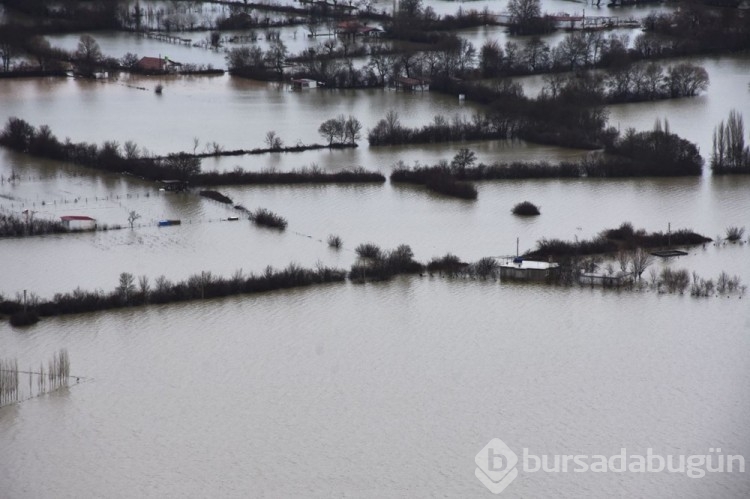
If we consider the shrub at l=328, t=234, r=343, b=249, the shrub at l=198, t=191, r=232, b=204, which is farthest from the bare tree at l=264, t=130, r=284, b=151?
the shrub at l=328, t=234, r=343, b=249

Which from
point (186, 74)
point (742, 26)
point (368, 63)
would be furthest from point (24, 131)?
point (742, 26)

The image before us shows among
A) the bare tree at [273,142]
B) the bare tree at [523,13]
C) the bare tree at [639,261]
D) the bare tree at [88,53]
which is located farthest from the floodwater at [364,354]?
the bare tree at [523,13]

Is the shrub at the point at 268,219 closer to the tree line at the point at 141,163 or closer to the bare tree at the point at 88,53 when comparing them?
the tree line at the point at 141,163

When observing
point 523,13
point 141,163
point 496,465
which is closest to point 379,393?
point 496,465

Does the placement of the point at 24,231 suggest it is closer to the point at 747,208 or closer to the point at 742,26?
the point at 747,208

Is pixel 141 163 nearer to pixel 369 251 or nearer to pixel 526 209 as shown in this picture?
pixel 369 251

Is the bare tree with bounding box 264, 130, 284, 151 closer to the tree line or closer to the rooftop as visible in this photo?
the tree line

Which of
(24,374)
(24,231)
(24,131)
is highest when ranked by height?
(24,131)
